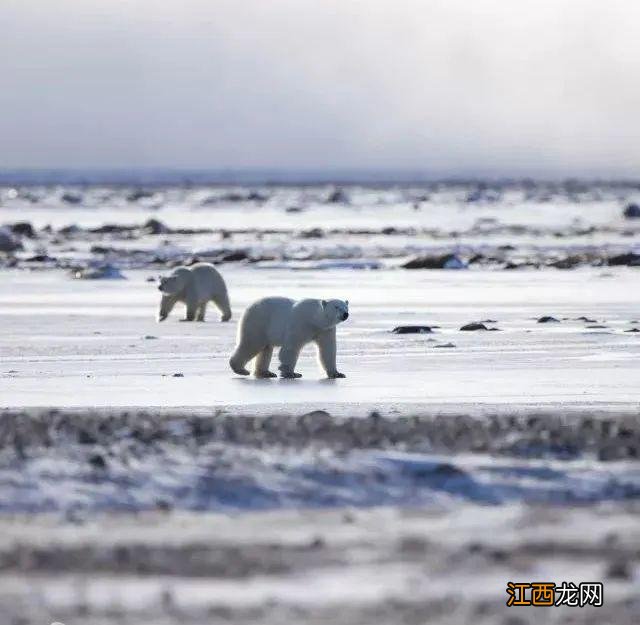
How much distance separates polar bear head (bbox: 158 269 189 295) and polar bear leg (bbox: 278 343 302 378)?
692 centimetres

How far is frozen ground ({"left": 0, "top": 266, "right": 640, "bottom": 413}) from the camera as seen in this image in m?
12.7

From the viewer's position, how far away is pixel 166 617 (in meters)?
5.57

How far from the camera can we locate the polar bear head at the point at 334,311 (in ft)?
47.9

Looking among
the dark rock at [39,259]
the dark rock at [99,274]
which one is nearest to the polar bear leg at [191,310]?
the dark rock at [99,274]

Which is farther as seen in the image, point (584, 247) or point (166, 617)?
point (584, 247)

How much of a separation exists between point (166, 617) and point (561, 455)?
369 cm

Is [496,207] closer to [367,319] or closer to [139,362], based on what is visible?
[367,319]

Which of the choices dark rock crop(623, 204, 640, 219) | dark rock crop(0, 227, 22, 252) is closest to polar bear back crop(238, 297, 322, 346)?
dark rock crop(0, 227, 22, 252)

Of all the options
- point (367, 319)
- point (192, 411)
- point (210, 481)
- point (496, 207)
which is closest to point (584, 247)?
point (367, 319)

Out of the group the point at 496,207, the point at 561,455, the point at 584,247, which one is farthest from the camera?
the point at 496,207

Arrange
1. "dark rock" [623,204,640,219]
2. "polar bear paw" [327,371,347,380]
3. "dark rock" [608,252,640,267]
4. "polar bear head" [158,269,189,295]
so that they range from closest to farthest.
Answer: "polar bear paw" [327,371,347,380] < "polar bear head" [158,269,189,295] < "dark rock" [608,252,640,267] < "dark rock" [623,204,640,219]

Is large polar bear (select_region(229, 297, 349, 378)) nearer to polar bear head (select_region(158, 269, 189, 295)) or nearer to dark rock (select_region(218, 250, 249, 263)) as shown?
polar bear head (select_region(158, 269, 189, 295))

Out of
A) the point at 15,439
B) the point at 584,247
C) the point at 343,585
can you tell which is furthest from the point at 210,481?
the point at 584,247

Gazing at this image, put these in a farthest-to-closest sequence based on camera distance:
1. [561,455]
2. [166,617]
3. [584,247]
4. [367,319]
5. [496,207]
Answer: [496,207]
[584,247]
[367,319]
[561,455]
[166,617]
